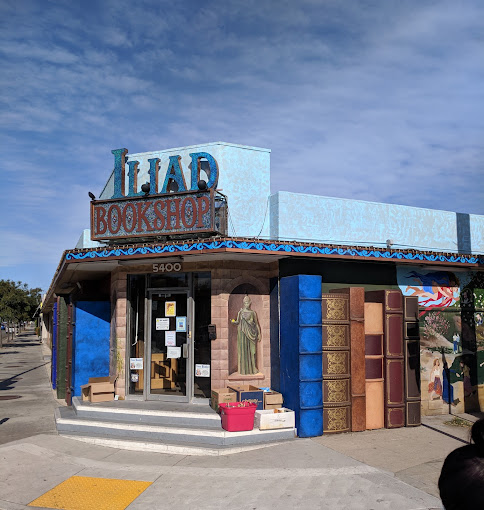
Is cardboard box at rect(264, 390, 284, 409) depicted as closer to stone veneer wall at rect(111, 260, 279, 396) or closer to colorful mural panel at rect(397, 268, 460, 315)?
stone veneer wall at rect(111, 260, 279, 396)

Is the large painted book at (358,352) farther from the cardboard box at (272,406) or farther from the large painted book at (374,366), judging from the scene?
the cardboard box at (272,406)

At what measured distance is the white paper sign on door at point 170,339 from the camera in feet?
41.8

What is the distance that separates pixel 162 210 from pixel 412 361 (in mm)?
6621

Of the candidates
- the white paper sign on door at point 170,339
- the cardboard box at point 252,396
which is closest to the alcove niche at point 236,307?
the cardboard box at point 252,396

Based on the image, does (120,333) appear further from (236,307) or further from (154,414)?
(236,307)

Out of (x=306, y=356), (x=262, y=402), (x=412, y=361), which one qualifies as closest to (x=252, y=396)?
(x=262, y=402)

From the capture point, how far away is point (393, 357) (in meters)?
11.6

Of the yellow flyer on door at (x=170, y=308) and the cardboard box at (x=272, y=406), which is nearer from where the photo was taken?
the cardboard box at (x=272, y=406)

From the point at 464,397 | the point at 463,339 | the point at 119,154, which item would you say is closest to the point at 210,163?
the point at 119,154

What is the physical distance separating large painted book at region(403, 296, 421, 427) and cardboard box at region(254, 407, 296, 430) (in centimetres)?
272

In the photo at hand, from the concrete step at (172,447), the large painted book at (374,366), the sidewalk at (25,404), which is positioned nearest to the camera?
the concrete step at (172,447)

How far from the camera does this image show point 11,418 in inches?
518

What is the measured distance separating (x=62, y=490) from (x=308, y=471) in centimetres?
379

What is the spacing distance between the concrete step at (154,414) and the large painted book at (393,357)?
3.73 m
